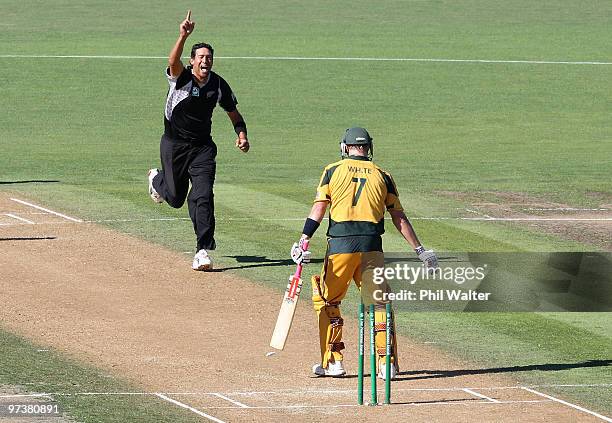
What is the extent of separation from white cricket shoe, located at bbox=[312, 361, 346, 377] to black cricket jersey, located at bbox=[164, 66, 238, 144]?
18.3 feet

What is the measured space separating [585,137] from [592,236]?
13.4 m

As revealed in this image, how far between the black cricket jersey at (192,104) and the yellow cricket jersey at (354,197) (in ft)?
16.5

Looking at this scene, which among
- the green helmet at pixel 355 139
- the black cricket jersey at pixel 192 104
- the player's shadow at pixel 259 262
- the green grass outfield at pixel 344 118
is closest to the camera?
the green helmet at pixel 355 139

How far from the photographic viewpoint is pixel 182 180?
59.6 feet

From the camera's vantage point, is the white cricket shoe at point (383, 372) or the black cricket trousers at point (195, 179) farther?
the black cricket trousers at point (195, 179)

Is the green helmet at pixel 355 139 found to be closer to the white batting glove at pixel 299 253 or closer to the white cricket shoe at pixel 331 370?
the white batting glove at pixel 299 253

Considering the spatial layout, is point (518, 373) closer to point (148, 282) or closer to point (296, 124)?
point (148, 282)

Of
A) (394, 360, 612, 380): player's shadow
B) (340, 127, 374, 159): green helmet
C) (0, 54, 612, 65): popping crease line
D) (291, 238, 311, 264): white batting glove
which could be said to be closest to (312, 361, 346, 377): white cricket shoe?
(394, 360, 612, 380): player's shadow

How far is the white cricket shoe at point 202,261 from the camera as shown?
17.3 metres

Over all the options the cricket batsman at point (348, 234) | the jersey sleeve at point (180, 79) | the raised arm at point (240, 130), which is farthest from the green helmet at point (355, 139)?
the raised arm at point (240, 130)

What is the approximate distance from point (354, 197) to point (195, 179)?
5.29 m

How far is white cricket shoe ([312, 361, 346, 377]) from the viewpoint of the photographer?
508 inches

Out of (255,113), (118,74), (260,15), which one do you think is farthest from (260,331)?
(260,15)

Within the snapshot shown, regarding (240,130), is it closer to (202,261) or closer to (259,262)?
(259,262)
